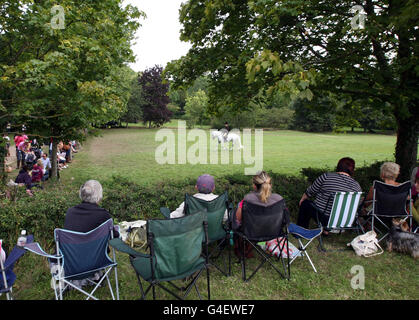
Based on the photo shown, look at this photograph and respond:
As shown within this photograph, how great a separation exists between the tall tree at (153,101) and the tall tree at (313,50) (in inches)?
1973

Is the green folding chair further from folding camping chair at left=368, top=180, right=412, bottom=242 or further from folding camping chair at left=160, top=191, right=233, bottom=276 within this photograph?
folding camping chair at left=368, top=180, right=412, bottom=242

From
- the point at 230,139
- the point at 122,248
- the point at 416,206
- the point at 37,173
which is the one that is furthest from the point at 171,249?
the point at 230,139

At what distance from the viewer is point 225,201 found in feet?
14.1

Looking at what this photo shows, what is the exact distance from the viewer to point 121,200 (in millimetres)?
5504

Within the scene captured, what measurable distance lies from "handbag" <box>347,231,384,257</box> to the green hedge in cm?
167

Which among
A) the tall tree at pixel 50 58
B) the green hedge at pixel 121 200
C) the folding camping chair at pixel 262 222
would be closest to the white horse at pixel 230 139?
the green hedge at pixel 121 200

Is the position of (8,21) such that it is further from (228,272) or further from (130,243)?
(228,272)

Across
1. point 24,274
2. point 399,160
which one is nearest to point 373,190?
point 399,160

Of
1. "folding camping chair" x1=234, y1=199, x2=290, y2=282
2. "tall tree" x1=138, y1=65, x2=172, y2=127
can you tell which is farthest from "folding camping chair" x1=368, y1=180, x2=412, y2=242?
"tall tree" x1=138, y1=65, x2=172, y2=127

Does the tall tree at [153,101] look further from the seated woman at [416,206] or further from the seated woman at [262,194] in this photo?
the seated woman at [262,194]

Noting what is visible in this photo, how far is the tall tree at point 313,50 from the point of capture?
4.99 m

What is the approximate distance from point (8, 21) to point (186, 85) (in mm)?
3873

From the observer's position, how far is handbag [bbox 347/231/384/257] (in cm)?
460
